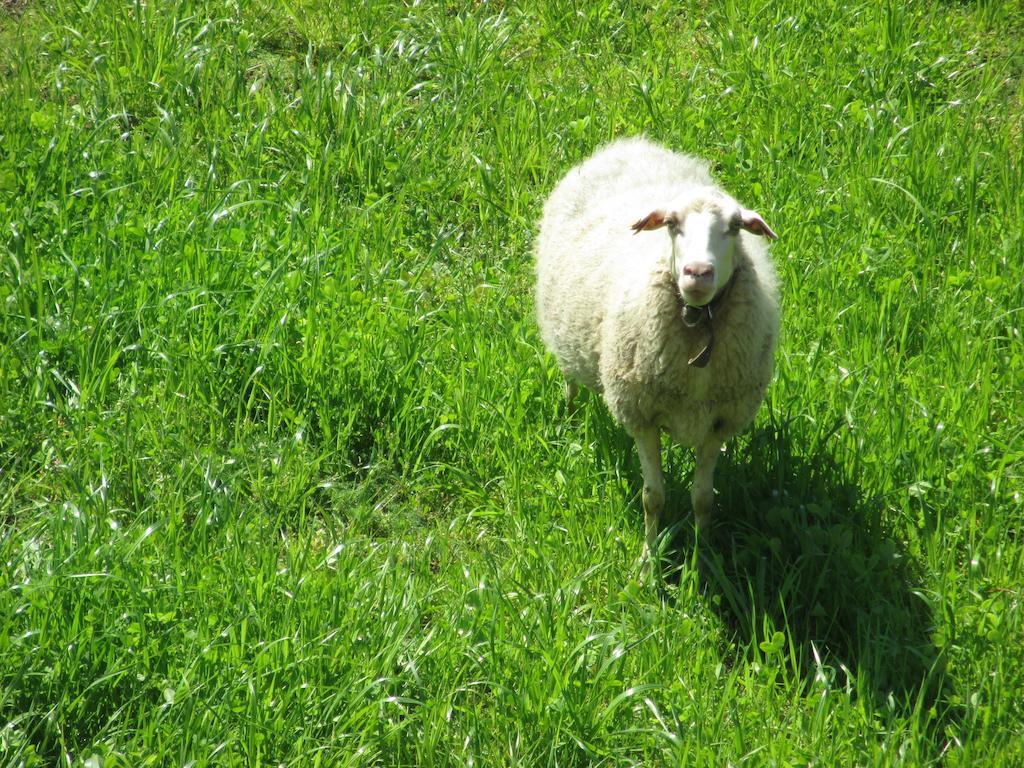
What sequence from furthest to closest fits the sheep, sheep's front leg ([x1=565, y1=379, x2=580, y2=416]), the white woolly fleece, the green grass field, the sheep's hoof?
sheep's front leg ([x1=565, y1=379, x2=580, y2=416]) → the sheep's hoof → the white woolly fleece → the sheep → the green grass field

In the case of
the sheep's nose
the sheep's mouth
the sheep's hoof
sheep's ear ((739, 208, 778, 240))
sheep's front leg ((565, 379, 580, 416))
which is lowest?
the sheep's hoof

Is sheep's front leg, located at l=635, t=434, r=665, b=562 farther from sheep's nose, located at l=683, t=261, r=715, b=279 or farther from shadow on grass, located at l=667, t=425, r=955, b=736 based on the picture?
sheep's nose, located at l=683, t=261, r=715, b=279

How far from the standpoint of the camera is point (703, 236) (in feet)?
11.3

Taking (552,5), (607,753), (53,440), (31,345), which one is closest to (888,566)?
(607,753)

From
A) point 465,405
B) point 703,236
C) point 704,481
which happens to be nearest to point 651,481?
point 704,481

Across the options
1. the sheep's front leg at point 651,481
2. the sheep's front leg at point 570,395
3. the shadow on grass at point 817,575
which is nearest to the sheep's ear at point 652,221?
the sheep's front leg at point 651,481

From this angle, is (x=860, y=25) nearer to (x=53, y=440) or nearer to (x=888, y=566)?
(x=888, y=566)

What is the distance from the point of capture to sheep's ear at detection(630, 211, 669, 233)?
11.7 feet

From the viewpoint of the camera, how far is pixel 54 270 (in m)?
4.64

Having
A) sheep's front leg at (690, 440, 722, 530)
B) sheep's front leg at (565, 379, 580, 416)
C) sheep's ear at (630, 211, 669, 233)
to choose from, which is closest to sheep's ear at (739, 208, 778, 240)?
sheep's ear at (630, 211, 669, 233)

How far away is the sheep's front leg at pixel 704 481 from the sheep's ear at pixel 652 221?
2.76 feet

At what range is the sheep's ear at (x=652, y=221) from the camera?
3.58 metres

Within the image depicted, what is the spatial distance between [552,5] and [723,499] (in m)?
3.78

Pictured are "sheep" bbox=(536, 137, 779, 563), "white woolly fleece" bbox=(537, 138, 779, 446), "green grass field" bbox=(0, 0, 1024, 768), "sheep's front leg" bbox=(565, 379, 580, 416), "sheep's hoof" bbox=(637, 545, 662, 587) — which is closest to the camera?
"green grass field" bbox=(0, 0, 1024, 768)
